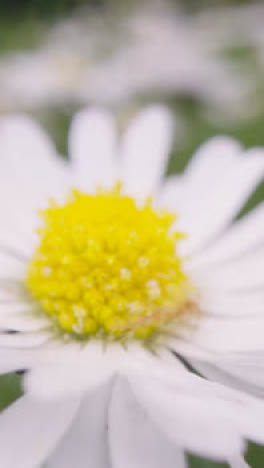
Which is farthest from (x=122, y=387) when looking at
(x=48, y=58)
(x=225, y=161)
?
(x=48, y=58)

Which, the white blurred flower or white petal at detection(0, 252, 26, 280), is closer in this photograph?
white petal at detection(0, 252, 26, 280)

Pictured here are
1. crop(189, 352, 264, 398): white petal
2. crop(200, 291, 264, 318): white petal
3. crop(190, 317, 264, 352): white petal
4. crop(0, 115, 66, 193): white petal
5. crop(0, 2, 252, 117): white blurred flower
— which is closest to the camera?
crop(189, 352, 264, 398): white petal

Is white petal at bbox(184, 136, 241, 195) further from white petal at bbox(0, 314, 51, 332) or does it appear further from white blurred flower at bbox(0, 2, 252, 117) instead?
white blurred flower at bbox(0, 2, 252, 117)

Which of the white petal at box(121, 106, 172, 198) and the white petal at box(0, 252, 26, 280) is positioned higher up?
the white petal at box(121, 106, 172, 198)

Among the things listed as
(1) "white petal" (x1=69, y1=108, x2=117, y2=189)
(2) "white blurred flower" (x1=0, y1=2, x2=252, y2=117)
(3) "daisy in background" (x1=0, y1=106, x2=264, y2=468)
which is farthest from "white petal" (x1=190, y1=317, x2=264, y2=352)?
(2) "white blurred flower" (x1=0, y1=2, x2=252, y2=117)

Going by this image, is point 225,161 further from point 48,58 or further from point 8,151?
point 48,58

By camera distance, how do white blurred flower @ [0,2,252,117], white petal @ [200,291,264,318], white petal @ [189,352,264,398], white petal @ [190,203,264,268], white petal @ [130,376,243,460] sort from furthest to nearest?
white blurred flower @ [0,2,252,117], white petal @ [190,203,264,268], white petal @ [200,291,264,318], white petal @ [189,352,264,398], white petal @ [130,376,243,460]

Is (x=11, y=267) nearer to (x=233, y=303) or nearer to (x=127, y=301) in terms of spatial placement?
(x=127, y=301)

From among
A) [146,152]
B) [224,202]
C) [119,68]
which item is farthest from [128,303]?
[119,68]
